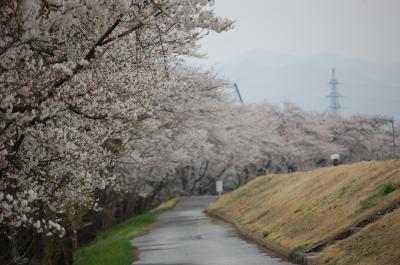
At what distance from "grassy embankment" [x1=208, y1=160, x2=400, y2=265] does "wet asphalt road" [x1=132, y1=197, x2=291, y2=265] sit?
806mm

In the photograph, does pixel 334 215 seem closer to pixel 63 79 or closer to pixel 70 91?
pixel 70 91

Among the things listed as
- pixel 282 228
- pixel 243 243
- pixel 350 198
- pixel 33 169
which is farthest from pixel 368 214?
pixel 33 169

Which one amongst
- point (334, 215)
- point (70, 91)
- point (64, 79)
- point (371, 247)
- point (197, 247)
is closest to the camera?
point (64, 79)

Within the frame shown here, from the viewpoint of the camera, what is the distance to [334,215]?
19812 millimetres

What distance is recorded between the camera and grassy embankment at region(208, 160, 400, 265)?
48.4ft

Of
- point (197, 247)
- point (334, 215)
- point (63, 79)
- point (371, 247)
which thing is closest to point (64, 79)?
point (63, 79)

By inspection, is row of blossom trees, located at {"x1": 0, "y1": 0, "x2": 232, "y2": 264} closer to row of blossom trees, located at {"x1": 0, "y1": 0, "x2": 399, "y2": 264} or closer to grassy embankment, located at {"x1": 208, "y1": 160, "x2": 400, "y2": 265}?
row of blossom trees, located at {"x1": 0, "y1": 0, "x2": 399, "y2": 264}

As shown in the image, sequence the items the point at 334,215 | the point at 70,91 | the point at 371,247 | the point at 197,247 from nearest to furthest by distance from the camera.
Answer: the point at 70,91, the point at 371,247, the point at 334,215, the point at 197,247

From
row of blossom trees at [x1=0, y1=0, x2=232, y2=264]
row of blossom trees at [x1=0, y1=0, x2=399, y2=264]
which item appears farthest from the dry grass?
row of blossom trees at [x1=0, y1=0, x2=232, y2=264]

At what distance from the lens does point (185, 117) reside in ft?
101

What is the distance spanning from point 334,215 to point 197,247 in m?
5.99

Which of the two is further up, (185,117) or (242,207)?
(185,117)

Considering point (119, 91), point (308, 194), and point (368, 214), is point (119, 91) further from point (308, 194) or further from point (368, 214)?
point (308, 194)

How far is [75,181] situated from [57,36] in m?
3.29
